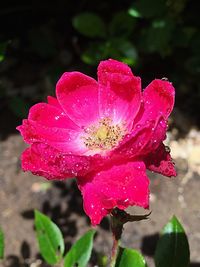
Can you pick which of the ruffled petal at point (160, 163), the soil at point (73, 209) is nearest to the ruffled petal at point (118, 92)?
the ruffled petal at point (160, 163)

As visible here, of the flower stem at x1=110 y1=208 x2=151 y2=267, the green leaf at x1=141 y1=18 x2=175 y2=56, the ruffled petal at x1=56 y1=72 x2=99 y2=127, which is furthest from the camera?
the green leaf at x1=141 y1=18 x2=175 y2=56

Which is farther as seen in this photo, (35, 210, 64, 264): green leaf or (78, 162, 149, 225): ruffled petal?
(35, 210, 64, 264): green leaf

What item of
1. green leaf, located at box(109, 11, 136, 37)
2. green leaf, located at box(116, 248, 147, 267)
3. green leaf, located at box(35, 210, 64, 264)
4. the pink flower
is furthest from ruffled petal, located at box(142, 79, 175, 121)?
green leaf, located at box(109, 11, 136, 37)

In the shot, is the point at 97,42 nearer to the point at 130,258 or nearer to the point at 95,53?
the point at 95,53

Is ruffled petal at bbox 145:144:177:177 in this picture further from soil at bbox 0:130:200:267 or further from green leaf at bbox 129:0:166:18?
green leaf at bbox 129:0:166:18

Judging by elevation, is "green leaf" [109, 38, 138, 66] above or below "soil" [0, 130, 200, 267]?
above

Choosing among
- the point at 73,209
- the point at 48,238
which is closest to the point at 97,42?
the point at 73,209

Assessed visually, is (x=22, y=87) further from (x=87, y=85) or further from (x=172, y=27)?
(x=87, y=85)
